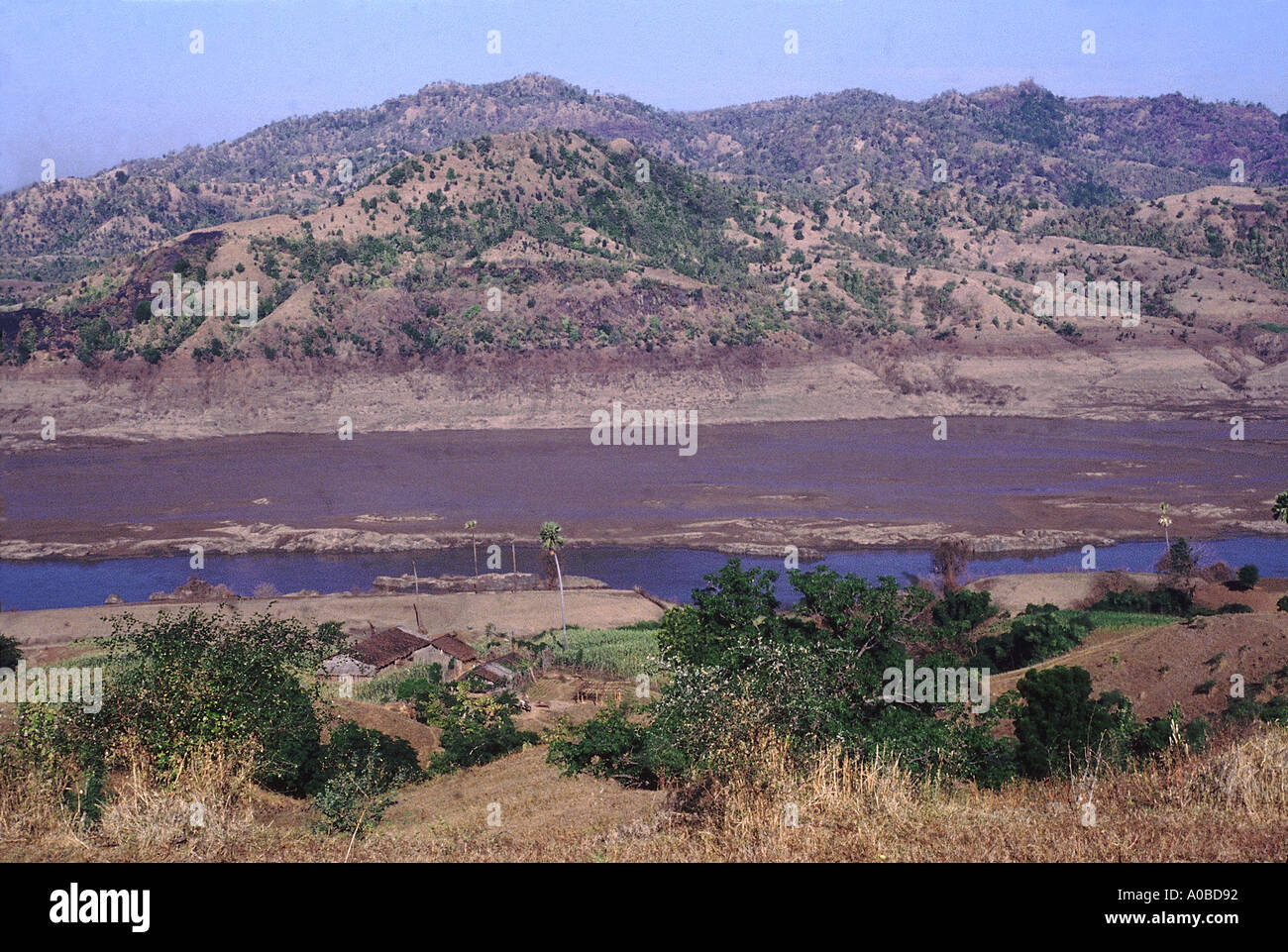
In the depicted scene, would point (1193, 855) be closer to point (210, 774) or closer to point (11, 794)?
point (210, 774)

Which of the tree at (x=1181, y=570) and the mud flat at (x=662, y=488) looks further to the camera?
the mud flat at (x=662, y=488)

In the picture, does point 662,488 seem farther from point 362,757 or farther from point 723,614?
point 362,757

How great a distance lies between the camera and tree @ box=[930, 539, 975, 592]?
50172 millimetres

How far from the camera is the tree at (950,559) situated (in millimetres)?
50172

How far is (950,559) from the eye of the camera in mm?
52781

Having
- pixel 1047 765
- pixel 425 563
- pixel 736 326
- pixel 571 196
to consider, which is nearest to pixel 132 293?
pixel 571 196

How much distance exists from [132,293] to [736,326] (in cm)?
6238

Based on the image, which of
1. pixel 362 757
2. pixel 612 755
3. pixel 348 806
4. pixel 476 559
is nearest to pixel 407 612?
pixel 476 559

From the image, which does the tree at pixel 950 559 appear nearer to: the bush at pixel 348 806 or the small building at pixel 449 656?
the small building at pixel 449 656

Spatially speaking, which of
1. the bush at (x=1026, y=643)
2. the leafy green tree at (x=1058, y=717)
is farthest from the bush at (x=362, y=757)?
the bush at (x=1026, y=643)

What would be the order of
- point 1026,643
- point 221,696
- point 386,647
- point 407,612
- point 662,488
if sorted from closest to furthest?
point 221,696
point 1026,643
point 386,647
point 407,612
point 662,488

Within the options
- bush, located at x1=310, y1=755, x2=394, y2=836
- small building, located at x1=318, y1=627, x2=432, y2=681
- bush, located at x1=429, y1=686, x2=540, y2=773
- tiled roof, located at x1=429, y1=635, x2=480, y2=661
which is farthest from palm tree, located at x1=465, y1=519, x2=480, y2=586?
bush, located at x1=310, y1=755, x2=394, y2=836

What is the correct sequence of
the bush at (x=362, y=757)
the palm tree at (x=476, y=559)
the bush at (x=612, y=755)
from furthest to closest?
1. the palm tree at (x=476, y=559)
2. the bush at (x=362, y=757)
3. the bush at (x=612, y=755)

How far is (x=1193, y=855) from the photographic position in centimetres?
694
